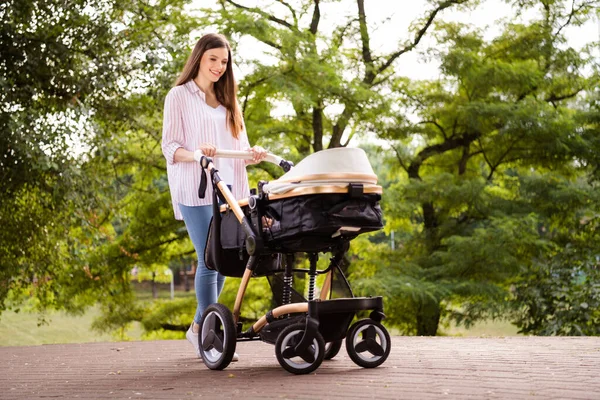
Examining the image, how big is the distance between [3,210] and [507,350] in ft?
20.8

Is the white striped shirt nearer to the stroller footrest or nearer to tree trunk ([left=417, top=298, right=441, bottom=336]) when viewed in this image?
the stroller footrest

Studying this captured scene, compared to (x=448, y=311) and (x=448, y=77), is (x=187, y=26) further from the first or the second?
(x=448, y=311)

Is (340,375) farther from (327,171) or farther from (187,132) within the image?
(187,132)

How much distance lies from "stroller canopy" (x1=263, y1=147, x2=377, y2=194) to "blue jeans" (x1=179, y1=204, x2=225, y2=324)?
905 mm

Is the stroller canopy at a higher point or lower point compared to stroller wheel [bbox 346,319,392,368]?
higher

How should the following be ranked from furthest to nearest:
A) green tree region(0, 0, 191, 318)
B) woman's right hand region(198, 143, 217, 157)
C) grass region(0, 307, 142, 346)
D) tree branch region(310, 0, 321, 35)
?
grass region(0, 307, 142, 346), tree branch region(310, 0, 321, 35), green tree region(0, 0, 191, 318), woman's right hand region(198, 143, 217, 157)

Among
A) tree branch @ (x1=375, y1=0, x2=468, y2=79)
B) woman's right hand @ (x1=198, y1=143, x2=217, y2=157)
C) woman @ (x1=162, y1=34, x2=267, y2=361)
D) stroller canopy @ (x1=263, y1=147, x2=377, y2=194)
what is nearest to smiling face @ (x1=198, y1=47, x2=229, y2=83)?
woman @ (x1=162, y1=34, x2=267, y2=361)

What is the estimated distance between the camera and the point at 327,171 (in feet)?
14.5

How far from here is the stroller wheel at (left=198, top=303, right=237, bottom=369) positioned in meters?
4.79

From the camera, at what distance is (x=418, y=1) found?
54.6 feet

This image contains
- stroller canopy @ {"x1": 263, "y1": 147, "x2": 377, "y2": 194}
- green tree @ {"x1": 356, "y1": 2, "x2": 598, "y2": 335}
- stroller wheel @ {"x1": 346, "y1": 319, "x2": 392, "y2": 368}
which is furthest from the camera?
green tree @ {"x1": 356, "y1": 2, "x2": 598, "y2": 335}

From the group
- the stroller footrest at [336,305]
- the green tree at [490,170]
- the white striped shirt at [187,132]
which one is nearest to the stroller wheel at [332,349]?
the stroller footrest at [336,305]

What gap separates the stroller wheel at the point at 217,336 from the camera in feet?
15.7

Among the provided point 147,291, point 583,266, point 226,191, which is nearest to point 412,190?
point 583,266
